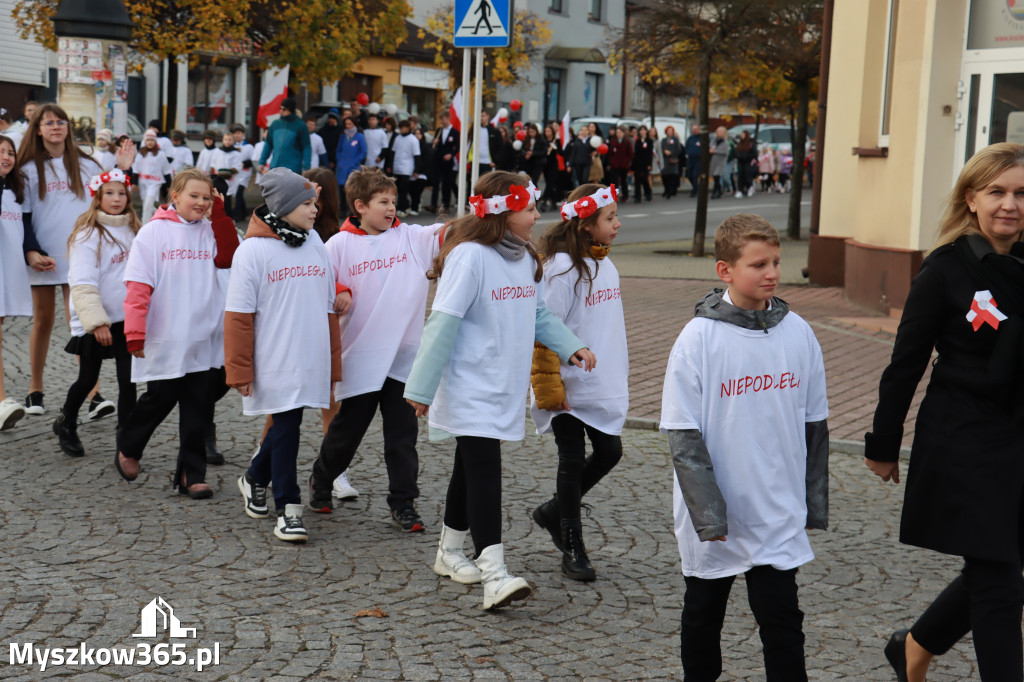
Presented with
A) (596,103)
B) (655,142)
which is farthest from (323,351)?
(596,103)

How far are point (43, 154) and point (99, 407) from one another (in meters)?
1.63

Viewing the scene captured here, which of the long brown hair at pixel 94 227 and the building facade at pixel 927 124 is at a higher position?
the building facade at pixel 927 124

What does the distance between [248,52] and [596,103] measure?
20103 mm

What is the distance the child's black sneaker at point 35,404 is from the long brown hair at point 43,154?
125 centimetres

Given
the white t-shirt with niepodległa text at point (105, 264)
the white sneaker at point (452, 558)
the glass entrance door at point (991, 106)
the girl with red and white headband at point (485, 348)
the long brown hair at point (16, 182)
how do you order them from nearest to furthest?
the girl with red and white headband at point (485, 348) → the white sneaker at point (452, 558) → the white t-shirt with niepodległa text at point (105, 264) → the long brown hair at point (16, 182) → the glass entrance door at point (991, 106)

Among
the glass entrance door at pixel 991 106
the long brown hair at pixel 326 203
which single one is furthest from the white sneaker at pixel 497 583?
the glass entrance door at pixel 991 106

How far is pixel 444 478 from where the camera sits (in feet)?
22.5

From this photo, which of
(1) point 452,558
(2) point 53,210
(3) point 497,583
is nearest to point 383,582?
(1) point 452,558

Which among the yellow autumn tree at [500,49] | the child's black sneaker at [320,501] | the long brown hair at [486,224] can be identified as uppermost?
the yellow autumn tree at [500,49]

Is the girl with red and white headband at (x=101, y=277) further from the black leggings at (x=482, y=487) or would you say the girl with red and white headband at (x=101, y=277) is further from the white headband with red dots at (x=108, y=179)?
the black leggings at (x=482, y=487)

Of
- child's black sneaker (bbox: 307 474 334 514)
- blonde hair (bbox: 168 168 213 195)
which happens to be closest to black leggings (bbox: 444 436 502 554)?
child's black sneaker (bbox: 307 474 334 514)

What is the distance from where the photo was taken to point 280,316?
5707 mm

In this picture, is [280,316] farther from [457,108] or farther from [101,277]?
[457,108]

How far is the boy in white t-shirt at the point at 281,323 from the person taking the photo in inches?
223
